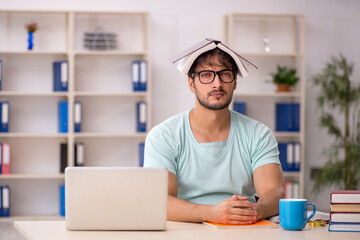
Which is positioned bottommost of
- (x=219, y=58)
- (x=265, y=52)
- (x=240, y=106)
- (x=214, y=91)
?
(x=240, y=106)

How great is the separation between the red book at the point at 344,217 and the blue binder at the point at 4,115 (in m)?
4.01

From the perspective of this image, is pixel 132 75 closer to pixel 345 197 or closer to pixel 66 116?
pixel 66 116

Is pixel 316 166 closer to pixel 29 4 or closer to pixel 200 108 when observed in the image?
pixel 29 4

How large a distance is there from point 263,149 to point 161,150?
0.41 meters

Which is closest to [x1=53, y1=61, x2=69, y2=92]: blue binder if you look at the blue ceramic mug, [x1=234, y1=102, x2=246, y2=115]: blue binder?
[x1=234, y1=102, x2=246, y2=115]: blue binder

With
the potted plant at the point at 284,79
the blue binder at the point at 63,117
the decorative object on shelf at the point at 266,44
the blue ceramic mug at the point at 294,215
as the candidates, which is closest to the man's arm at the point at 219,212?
the blue ceramic mug at the point at 294,215

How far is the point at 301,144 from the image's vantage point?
17.8ft

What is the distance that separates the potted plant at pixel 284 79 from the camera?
17.8ft

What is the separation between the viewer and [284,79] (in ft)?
17.9

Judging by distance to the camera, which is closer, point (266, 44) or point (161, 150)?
point (161, 150)

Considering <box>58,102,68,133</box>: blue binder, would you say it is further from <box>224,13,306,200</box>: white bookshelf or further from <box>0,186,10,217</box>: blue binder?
<box>224,13,306,200</box>: white bookshelf

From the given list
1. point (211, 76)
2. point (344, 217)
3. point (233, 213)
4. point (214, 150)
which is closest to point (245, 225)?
point (233, 213)

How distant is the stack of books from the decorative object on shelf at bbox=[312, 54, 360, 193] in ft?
11.8

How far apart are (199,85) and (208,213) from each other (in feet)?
1.90
